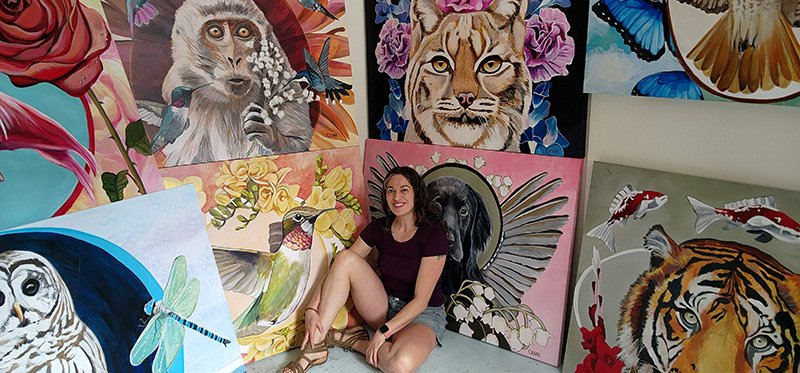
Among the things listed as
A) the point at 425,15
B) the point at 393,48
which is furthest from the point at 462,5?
the point at 393,48

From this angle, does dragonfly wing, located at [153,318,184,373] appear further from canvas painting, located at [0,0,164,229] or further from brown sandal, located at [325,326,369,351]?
brown sandal, located at [325,326,369,351]

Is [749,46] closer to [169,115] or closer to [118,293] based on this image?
[169,115]

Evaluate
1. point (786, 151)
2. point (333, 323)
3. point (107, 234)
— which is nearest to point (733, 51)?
point (786, 151)

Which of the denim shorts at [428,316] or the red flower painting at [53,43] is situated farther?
the denim shorts at [428,316]

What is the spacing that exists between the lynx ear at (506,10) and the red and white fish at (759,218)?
938 mm

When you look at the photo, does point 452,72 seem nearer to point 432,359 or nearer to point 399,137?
point 399,137

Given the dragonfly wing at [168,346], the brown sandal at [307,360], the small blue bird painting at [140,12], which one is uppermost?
the small blue bird painting at [140,12]

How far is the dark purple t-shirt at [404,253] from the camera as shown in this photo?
2.26 m

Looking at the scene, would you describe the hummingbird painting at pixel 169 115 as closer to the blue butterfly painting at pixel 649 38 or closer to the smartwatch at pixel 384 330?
the smartwatch at pixel 384 330

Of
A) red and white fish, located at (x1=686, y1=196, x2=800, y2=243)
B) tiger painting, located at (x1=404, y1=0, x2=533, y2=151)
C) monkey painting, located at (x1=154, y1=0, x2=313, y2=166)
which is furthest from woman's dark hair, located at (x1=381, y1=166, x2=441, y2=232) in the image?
red and white fish, located at (x1=686, y1=196, x2=800, y2=243)

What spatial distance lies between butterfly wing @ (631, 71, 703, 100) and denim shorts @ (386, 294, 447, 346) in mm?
1145

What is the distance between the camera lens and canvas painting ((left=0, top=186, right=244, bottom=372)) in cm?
163

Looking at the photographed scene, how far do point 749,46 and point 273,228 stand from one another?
1.75 meters

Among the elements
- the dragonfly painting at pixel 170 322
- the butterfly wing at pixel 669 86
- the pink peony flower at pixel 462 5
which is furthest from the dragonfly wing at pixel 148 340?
the butterfly wing at pixel 669 86
